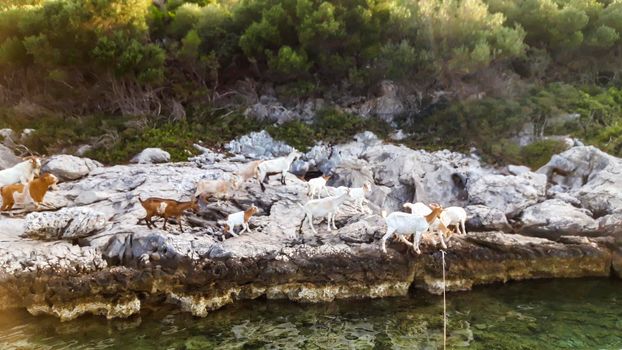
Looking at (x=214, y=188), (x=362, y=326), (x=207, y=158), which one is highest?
(x=207, y=158)

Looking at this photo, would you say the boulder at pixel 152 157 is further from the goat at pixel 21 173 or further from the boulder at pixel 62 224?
the boulder at pixel 62 224

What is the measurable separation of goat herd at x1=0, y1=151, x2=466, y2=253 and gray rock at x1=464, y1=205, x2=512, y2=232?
1.64 feet

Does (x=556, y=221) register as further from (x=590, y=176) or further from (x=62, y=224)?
(x=62, y=224)

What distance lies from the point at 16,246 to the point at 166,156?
7.68 metres

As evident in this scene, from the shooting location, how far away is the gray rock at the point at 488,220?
527 inches

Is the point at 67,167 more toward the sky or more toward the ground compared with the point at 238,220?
more toward the sky

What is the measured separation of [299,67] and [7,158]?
1249 centimetres

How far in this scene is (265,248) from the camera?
11.1 m

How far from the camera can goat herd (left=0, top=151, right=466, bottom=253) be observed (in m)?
10.9

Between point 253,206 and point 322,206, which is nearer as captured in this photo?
point 322,206

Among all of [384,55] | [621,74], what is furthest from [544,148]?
[621,74]

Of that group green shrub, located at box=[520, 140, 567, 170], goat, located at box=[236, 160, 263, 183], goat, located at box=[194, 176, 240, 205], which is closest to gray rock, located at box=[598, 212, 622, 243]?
green shrub, located at box=[520, 140, 567, 170]

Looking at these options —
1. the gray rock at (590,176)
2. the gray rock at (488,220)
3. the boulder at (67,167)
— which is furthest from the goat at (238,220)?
the gray rock at (590,176)

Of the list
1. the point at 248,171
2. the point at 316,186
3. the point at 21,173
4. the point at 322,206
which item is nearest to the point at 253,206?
the point at 248,171
